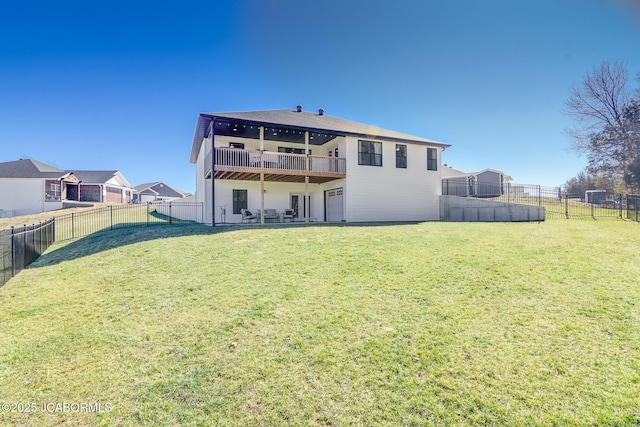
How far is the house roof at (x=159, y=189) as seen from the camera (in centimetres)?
5222

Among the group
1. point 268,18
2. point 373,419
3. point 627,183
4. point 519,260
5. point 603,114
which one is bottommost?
point 373,419

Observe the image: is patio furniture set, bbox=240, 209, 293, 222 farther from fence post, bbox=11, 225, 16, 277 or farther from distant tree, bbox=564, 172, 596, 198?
distant tree, bbox=564, 172, 596, 198

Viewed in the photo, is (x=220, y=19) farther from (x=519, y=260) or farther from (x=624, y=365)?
(x=624, y=365)

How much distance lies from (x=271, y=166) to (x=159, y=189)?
4760 cm

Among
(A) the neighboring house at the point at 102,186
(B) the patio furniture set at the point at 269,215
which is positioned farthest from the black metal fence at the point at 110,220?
(A) the neighboring house at the point at 102,186

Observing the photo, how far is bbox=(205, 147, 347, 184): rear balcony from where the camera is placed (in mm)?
14102

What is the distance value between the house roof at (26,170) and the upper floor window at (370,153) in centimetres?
3184

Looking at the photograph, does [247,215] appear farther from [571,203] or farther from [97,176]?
[97,176]

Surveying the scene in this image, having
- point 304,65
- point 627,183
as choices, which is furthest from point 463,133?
point 627,183

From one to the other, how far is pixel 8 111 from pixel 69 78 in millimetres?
15300

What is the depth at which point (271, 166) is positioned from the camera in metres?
15.4

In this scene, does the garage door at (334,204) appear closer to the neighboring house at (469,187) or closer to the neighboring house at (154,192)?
the neighboring house at (469,187)

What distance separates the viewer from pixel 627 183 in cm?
2353

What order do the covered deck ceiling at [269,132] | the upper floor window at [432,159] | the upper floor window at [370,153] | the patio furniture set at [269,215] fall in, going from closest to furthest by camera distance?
the covered deck ceiling at [269,132] < the patio furniture set at [269,215] < the upper floor window at [370,153] < the upper floor window at [432,159]
